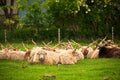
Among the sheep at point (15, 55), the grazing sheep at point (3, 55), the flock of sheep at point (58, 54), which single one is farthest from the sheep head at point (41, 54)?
the grazing sheep at point (3, 55)

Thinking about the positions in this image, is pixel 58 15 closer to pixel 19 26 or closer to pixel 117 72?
pixel 19 26

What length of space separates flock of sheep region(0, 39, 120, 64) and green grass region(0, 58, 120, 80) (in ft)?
1.46

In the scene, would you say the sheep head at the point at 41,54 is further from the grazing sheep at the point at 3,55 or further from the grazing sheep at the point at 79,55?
the grazing sheep at the point at 3,55

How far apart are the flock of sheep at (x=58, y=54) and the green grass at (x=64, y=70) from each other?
0.45 metres

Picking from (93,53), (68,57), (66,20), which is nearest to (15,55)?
(68,57)

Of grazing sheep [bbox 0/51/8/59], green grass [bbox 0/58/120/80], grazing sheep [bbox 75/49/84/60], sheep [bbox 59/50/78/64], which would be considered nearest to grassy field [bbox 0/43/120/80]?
green grass [bbox 0/58/120/80]

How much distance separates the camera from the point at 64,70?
2000cm

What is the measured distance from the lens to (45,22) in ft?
135

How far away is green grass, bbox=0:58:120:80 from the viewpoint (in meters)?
18.2

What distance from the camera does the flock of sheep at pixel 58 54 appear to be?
22.2 meters

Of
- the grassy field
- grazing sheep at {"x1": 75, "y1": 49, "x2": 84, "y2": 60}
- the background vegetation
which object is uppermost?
the background vegetation

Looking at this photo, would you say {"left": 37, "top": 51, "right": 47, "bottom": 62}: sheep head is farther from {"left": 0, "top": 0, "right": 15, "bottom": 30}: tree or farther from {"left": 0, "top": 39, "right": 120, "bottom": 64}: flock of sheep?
{"left": 0, "top": 0, "right": 15, "bottom": 30}: tree

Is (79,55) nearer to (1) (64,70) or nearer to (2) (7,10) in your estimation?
(1) (64,70)

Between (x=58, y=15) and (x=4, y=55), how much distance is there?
1765 cm
